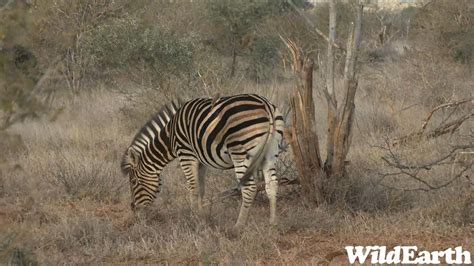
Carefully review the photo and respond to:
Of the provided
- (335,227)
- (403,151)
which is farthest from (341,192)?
(403,151)

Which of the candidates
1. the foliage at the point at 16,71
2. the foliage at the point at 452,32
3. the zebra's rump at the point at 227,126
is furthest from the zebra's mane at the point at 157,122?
the foliage at the point at 452,32

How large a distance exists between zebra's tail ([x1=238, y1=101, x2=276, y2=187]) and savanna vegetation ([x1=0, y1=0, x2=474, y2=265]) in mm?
517

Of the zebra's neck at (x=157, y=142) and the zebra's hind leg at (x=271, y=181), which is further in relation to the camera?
the zebra's neck at (x=157, y=142)

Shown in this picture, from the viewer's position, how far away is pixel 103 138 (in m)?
11.0

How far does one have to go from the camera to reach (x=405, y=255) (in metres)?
5.32

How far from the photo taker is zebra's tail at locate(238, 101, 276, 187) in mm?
6149

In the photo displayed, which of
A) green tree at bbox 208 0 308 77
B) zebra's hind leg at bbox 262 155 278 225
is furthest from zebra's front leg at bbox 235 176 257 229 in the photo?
green tree at bbox 208 0 308 77

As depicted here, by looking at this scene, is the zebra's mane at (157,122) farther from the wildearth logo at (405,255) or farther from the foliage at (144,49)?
the foliage at (144,49)

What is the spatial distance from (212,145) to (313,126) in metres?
1.32

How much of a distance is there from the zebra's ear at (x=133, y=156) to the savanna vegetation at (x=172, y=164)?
60 centimetres

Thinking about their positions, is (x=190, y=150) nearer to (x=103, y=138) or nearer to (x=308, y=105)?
(x=308, y=105)

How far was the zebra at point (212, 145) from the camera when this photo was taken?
6266 mm

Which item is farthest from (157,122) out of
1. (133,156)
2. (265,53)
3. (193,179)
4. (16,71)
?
(265,53)

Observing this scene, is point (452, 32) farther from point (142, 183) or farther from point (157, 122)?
point (142, 183)
